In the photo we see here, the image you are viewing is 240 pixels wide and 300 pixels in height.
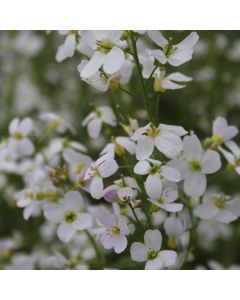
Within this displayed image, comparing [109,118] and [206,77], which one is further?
[206,77]

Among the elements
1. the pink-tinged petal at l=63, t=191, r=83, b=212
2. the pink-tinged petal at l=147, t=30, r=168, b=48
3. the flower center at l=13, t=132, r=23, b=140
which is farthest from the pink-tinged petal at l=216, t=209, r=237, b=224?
the flower center at l=13, t=132, r=23, b=140

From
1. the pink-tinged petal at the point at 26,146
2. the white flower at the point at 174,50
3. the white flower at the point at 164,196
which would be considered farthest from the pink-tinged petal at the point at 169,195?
the pink-tinged petal at the point at 26,146

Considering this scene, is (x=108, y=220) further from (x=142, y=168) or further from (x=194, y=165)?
(x=194, y=165)

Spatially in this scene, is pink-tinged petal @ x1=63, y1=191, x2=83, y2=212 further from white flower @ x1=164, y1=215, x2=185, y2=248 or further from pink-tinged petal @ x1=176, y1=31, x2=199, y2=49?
pink-tinged petal @ x1=176, y1=31, x2=199, y2=49

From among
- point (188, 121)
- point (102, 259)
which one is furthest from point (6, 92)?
point (102, 259)

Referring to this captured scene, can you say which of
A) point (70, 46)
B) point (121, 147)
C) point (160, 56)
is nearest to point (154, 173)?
point (121, 147)

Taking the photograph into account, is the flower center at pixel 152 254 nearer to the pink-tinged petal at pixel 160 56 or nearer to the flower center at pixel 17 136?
the pink-tinged petal at pixel 160 56
